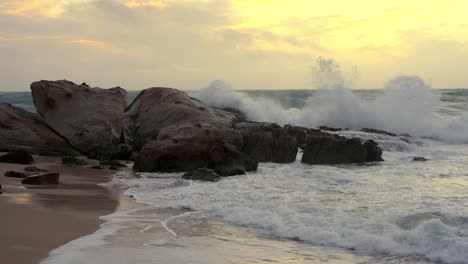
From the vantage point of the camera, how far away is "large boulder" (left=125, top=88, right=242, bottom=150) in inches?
699

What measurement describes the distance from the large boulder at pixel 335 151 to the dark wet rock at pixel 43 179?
25.2ft

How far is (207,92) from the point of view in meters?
32.7

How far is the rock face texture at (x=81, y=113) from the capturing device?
1596 cm

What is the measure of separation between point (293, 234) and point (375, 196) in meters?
2.98

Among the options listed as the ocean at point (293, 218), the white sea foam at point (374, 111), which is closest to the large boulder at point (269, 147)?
the ocean at point (293, 218)

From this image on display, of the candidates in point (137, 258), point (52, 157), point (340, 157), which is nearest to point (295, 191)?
point (137, 258)

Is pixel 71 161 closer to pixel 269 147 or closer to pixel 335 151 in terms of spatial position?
pixel 269 147

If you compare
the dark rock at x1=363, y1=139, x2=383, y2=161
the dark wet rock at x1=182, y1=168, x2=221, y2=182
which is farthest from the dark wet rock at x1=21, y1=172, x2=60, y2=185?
the dark rock at x1=363, y1=139, x2=383, y2=161

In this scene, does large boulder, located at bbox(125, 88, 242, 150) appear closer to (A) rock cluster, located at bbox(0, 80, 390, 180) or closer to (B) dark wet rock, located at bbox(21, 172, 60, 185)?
(A) rock cluster, located at bbox(0, 80, 390, 180)

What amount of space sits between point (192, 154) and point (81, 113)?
4735mm

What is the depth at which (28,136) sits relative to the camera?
15391 mm

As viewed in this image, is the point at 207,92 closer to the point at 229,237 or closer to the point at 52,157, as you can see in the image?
the point at 52,157

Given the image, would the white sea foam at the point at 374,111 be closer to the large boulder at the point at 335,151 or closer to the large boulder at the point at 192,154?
the large boulder at the point at 335,151

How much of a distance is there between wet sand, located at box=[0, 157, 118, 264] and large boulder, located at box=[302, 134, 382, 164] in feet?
21.2
